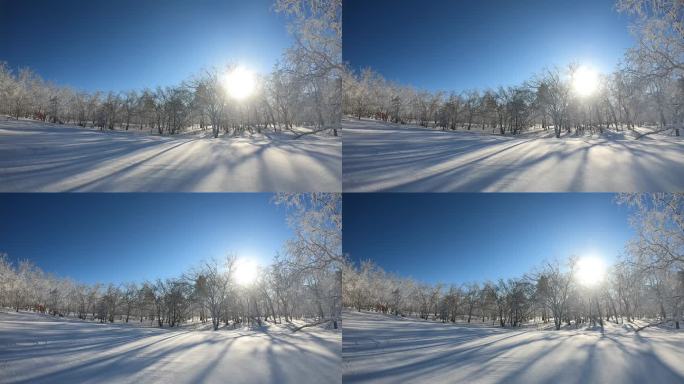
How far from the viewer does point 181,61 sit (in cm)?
365

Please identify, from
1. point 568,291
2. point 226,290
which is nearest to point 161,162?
point 226,290

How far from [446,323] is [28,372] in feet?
11.0

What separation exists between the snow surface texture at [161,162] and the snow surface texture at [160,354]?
4.56 ft

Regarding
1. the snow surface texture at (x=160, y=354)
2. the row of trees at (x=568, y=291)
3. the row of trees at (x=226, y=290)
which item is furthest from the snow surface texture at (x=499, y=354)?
the row of trees at (x=226, y=290)

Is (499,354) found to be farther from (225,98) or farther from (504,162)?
(225,98)

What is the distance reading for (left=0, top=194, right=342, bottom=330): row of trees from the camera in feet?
10.7

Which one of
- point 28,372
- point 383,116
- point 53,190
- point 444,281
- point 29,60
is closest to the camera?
point 53,190

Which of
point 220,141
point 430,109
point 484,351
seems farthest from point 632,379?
point 220,141

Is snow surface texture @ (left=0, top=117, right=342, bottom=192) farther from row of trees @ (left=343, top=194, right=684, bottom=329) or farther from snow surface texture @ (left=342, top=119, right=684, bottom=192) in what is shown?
row of trees @ (left=343, top=194, right=684, bottom=329)

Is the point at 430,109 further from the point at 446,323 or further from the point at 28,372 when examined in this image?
the point at 28,372

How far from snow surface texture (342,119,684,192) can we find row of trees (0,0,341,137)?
510 mm

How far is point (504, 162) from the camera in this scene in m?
3.04

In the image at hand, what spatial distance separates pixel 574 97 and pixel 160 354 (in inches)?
168

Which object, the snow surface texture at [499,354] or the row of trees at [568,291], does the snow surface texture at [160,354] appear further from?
the row of trees at [568,291]
